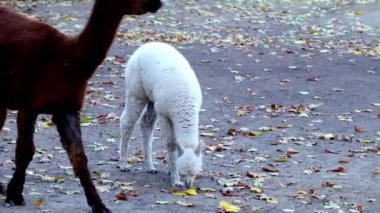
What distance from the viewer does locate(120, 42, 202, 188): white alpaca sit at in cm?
838

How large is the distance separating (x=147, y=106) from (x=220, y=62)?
24.4ft

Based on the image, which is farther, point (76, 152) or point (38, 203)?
point (38, 203)

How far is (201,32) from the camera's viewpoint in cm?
2066

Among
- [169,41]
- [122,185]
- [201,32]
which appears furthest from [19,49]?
[201,32]

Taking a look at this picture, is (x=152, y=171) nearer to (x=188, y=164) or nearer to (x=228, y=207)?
(x=188, y=164)

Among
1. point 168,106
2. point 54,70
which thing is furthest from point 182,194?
point 54,70

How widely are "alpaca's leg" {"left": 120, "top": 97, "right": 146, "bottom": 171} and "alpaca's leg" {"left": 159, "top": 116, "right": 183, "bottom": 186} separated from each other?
0.52 meters

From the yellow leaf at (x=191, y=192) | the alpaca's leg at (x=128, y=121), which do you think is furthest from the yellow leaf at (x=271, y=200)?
the alpaca's leg at (x=128, y=121)

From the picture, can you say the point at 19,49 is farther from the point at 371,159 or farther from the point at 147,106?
the point at 371,159

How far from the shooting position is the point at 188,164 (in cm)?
822

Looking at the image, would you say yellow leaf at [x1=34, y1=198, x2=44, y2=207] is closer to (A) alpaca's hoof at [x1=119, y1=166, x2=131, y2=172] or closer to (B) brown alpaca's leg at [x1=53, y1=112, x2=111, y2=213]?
(B) brown alpaca's leg at [x1=53, y1=112, x2=111, y2=213]

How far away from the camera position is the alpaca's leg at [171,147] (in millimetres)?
8625

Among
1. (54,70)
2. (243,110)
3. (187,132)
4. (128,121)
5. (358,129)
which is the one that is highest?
(54,70)

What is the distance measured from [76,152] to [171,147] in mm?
2137
